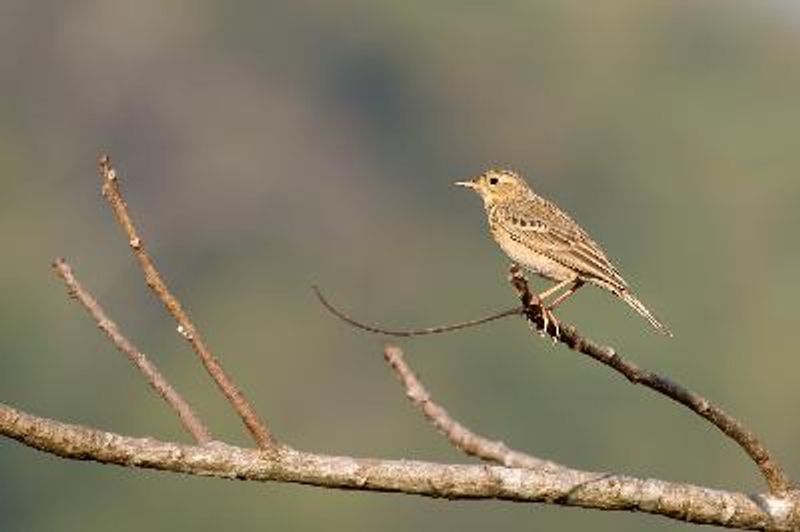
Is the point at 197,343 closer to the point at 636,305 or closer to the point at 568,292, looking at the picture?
the point at 568,292

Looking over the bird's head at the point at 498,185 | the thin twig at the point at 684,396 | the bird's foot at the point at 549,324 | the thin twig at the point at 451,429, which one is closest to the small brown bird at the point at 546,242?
the bird's head at the point at 498,185

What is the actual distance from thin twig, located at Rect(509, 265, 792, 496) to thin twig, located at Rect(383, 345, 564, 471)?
1.49 ft

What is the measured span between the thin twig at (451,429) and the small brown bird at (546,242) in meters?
4.48

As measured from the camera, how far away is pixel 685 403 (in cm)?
718

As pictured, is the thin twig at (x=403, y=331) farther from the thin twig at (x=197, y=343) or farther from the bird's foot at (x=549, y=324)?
the thin twig at (x=197, y=343)

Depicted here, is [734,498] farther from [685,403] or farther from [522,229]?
[522,229]

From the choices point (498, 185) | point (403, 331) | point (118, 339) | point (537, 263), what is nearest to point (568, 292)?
point (537, 263)

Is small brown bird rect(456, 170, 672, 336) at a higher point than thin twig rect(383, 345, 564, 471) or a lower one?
higher

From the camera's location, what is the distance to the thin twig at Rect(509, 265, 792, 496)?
7074 millimetres

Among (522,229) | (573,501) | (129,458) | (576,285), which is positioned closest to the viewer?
(129,458)

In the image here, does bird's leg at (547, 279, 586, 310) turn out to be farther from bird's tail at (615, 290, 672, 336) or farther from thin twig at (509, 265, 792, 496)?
thin twig at (509, 265, 792, 496)

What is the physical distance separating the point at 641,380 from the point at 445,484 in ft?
2.42

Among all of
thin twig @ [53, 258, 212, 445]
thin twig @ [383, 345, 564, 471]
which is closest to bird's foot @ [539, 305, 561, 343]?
thin twig @ [383, 345, 564, 471]

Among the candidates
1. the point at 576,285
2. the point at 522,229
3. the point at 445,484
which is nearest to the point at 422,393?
the point at 445,484
